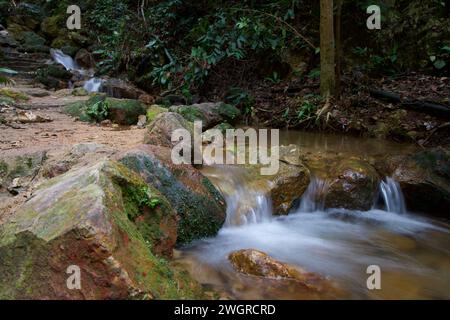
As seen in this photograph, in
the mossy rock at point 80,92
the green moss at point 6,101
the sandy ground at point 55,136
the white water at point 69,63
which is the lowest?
the sandy ground at point 55,136

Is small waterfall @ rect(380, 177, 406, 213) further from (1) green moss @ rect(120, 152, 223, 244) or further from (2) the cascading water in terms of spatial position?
(1) green moss @ rect(120, 152, 223, 244)

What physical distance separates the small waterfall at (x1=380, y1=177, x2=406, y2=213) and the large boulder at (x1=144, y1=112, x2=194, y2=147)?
2856mm

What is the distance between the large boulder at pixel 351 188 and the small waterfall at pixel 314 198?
0.05 m

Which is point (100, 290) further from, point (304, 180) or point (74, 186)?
point (304, 180)

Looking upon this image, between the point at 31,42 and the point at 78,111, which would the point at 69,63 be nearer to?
the point at 31,42

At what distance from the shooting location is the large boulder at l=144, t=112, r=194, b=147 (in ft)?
17.7

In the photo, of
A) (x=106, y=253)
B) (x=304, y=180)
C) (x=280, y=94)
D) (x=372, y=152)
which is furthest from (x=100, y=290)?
(x=280, y=94)

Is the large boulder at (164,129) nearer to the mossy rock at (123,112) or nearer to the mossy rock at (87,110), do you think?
the mossy rock at (123,112)

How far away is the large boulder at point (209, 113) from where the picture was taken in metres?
7.55

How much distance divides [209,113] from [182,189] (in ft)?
13.2

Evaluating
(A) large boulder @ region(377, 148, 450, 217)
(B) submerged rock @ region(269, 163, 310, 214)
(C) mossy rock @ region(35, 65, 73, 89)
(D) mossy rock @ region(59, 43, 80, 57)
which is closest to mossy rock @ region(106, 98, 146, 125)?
(B) submerged rock @ region(269, 163, 310, 214)

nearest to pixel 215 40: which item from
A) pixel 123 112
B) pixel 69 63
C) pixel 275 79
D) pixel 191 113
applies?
pixel 275 79

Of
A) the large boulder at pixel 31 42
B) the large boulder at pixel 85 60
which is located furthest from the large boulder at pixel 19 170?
the large boulder at pixel 31 42
